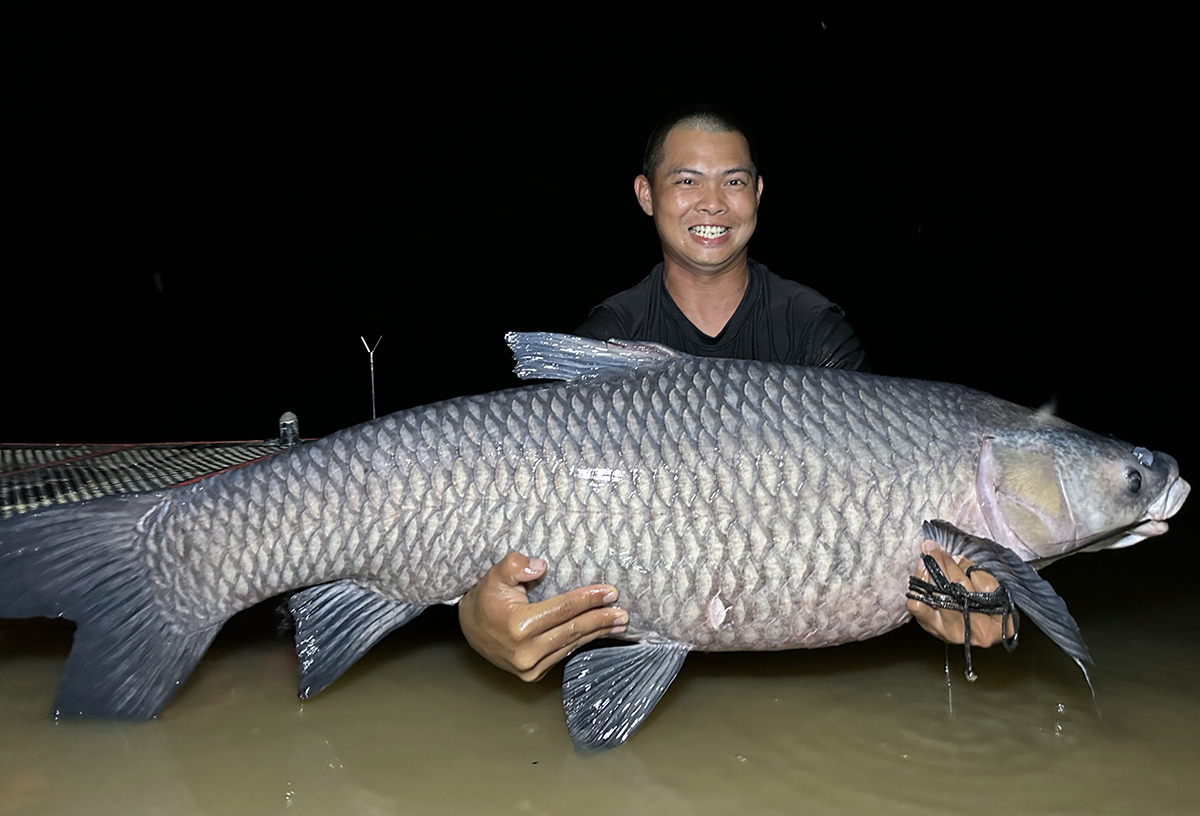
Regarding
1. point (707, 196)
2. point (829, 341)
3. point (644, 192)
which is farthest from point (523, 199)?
point (829, 341)

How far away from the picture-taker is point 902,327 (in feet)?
25.1

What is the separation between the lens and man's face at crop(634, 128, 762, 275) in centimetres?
258

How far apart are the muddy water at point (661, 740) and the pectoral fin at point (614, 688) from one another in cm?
5

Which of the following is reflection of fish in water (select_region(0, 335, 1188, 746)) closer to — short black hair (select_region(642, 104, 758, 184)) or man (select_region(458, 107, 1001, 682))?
man (select_region(458, 107, 1001, 682))

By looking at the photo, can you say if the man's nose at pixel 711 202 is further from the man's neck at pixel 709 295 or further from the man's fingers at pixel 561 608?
the man's fingers at pixel 561 608

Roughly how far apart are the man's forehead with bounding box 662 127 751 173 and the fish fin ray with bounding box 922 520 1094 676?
127cm

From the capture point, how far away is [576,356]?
1935 millimetres

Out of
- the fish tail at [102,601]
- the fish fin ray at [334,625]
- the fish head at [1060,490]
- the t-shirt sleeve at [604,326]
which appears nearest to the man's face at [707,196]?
the t-shirt sleeve at [604,326]

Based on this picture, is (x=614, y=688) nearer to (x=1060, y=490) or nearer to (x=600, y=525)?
(x=600, y=525)

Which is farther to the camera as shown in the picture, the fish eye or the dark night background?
the dark night background

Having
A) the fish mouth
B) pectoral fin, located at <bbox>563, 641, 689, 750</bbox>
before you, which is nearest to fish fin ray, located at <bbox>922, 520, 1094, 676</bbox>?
the fish mouth

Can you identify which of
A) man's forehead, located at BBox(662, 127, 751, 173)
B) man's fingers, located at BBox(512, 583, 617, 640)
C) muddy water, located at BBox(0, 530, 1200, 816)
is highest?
man's forehead, located at BBox(662, 127, 751, 173)

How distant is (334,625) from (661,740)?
28.1 inches

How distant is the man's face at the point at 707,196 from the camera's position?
2576mm
